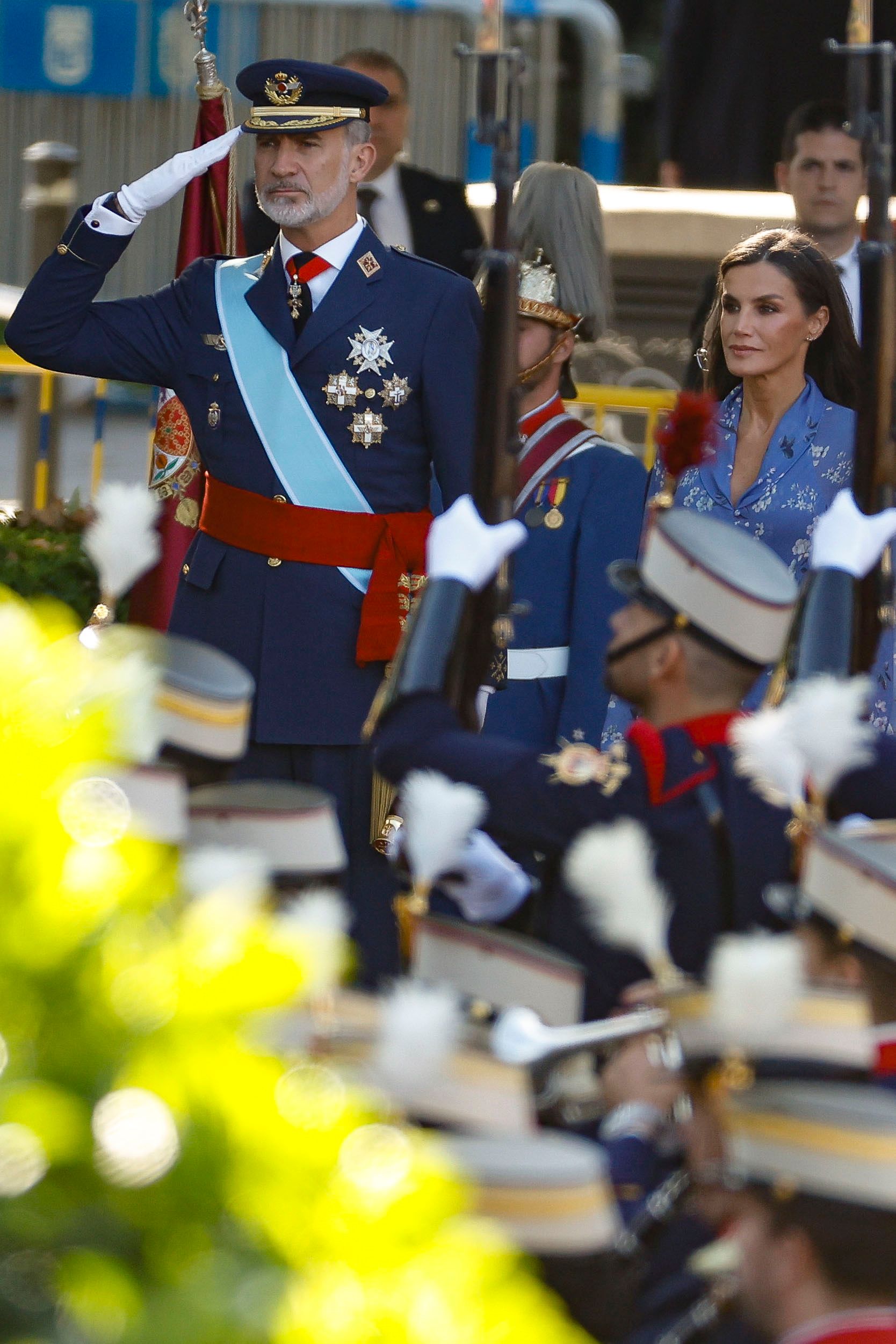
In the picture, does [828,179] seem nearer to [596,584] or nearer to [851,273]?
[851,273]

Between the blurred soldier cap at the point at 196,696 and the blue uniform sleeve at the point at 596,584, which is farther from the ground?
the blurred soldier cap at the point at 196,696

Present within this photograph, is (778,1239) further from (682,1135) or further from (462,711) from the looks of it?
(462,711)

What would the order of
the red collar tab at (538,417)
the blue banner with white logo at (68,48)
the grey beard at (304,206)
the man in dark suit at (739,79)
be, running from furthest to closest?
the blue banner with white logo at (68,48), the man in dark suit at (739,79), the red collar tab at (538,417), the grey beard at (304,206)

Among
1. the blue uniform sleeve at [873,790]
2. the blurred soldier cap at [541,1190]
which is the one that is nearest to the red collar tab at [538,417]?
the blue uniform sleeve at [873,790]

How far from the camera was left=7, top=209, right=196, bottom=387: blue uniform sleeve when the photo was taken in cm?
365

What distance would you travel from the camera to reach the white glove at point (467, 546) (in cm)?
277

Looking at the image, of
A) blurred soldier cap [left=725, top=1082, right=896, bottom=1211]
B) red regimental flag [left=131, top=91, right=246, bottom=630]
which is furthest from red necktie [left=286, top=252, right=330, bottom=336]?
blurred soldier cap [left=725, top=1082, right=896, bottom=1211]

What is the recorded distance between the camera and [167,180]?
3.72m

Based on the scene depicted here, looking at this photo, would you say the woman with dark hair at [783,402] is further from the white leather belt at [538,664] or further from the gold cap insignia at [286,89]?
the gold cap insignia at [286,89]

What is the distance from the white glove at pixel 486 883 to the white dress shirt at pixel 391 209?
3.13m

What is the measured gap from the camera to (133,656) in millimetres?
1728

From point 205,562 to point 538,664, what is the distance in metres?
0.63

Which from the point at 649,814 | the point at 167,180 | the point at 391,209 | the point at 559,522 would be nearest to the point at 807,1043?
the point at 649,814

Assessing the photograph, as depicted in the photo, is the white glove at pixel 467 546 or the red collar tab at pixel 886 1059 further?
the white glove at pixel 467 546
